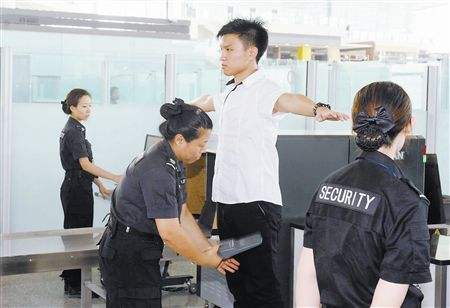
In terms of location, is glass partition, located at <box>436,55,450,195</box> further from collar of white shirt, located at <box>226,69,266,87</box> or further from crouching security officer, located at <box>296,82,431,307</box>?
crouching security officer, located at <box>296,82,431,307</box>

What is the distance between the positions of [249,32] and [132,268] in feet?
3.52

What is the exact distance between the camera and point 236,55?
2.77m

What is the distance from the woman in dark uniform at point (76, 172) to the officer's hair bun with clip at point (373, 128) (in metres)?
3.06

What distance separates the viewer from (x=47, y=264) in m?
2.81

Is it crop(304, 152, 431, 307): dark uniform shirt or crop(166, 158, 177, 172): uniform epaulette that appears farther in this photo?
crop(166, 158, 177, 172): uniform epaulette

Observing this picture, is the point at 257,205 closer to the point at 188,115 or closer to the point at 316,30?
the point at 188,115

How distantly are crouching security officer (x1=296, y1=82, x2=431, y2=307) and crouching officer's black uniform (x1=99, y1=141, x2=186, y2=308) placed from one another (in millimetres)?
723

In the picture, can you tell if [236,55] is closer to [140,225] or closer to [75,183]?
[140,225]

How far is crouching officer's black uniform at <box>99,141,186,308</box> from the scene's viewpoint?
2.31 m

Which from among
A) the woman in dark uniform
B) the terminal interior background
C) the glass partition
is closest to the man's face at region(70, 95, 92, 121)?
the woman in dark uniform

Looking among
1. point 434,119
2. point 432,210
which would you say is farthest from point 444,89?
point 432,210

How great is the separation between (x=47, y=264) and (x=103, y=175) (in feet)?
5.01

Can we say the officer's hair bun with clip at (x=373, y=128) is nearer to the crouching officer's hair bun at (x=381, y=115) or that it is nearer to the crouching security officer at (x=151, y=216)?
the crouching officer's hair bun at (x=381, y=115)

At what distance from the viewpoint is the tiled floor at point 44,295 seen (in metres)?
4.50
